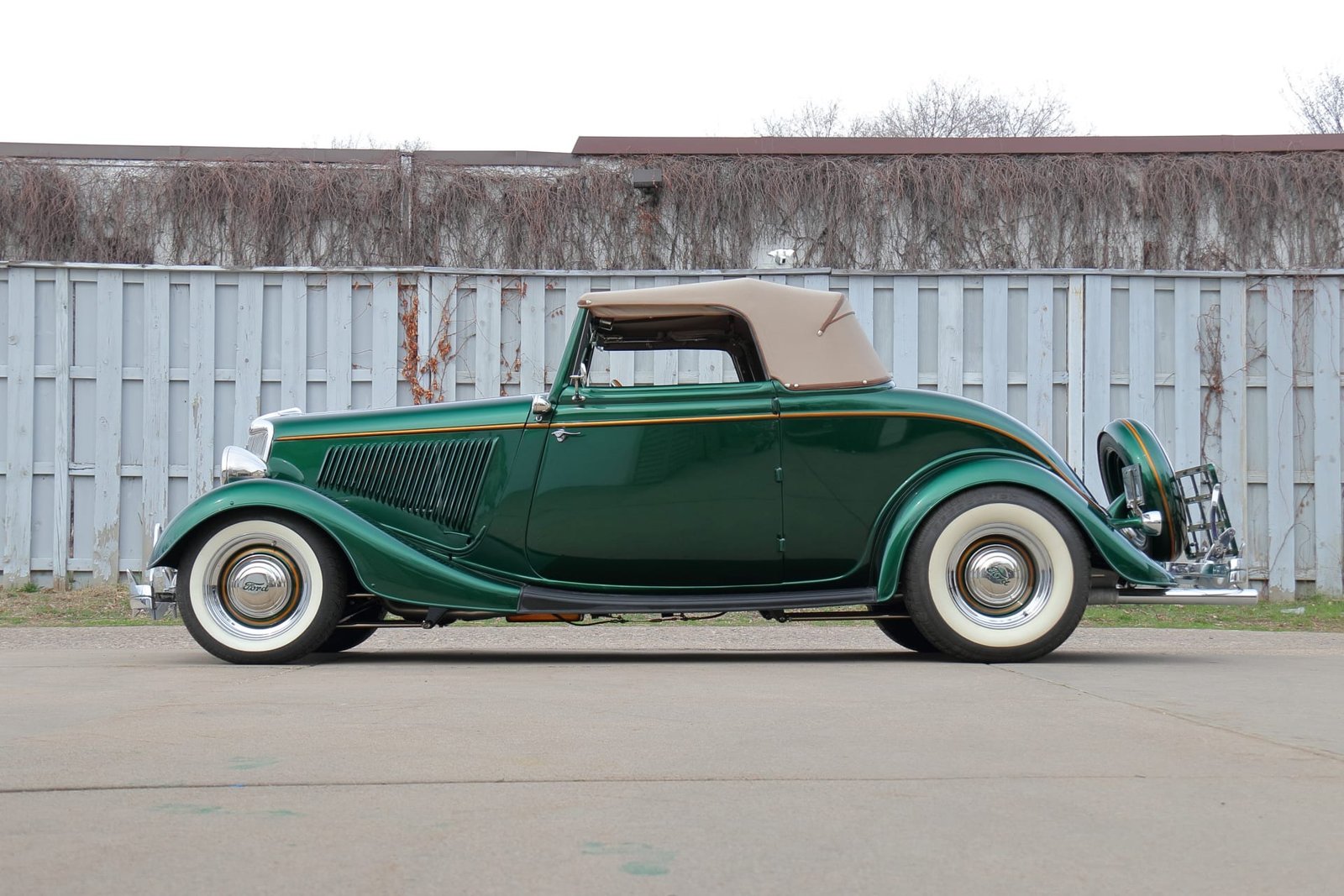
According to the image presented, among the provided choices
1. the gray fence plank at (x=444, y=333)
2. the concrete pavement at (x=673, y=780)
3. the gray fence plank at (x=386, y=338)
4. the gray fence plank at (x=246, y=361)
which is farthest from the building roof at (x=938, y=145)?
the concrete pavement at (x=673, y=780)

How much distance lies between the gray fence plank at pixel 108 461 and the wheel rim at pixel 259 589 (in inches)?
194

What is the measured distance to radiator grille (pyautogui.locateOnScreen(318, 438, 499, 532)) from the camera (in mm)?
6598

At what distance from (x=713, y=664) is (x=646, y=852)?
3748 millimetres

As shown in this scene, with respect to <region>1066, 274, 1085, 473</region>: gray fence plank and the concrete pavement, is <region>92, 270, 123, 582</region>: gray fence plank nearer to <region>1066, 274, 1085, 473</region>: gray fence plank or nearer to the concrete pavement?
the concrete pavement

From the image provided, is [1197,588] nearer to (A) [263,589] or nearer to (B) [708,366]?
(B) [708,366]

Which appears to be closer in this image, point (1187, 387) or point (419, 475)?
point (419, 475)

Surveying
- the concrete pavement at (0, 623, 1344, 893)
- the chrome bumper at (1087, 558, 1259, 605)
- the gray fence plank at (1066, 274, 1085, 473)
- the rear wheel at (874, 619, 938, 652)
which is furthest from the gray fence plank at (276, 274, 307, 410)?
the chrome bumper at (1087, 558, 1259, 605)

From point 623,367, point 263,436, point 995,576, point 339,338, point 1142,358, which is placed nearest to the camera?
point 995,576

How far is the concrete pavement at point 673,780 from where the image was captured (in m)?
2.63

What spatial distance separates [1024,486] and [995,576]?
42 centimetres

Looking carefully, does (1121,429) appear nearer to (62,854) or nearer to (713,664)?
(713,664)

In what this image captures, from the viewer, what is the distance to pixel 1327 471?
10.7 meters

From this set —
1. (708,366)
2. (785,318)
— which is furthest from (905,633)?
(708,366)

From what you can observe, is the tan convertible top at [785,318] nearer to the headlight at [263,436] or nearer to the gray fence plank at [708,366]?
the gray fence plank at [708,366]
